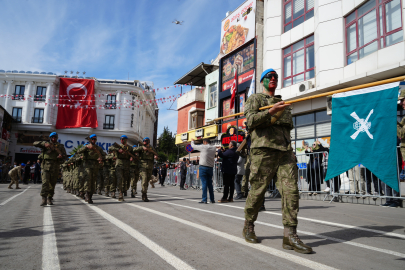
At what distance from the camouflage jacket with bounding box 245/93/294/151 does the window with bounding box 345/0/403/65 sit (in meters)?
12.4

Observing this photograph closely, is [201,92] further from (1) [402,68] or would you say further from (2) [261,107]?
(2) [261,107]

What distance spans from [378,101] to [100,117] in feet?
151

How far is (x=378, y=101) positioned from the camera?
13.3 feet

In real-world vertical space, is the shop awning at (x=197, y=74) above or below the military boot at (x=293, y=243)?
above

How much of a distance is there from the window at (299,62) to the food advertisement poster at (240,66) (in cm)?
435

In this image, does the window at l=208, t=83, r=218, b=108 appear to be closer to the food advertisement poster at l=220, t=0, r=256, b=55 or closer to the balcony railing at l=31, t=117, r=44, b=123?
the food advertisement poster at l=220, t=0, r=256, b=55

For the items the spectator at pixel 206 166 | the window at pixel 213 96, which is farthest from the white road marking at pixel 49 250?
the window at pixel 213 96

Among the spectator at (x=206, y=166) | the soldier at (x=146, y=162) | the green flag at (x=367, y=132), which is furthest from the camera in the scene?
the soldier at (x=146, y=162)

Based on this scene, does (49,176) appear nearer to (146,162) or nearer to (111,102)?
(146,162)

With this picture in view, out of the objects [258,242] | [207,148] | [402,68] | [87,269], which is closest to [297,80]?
[402,68]

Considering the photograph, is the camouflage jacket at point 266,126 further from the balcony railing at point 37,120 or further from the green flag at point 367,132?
the balcony railing at point 37,120

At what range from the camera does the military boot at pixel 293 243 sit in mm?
3145

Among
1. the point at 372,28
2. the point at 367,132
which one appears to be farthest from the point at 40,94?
the point at 367,132

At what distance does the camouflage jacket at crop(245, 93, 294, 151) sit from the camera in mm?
3548
